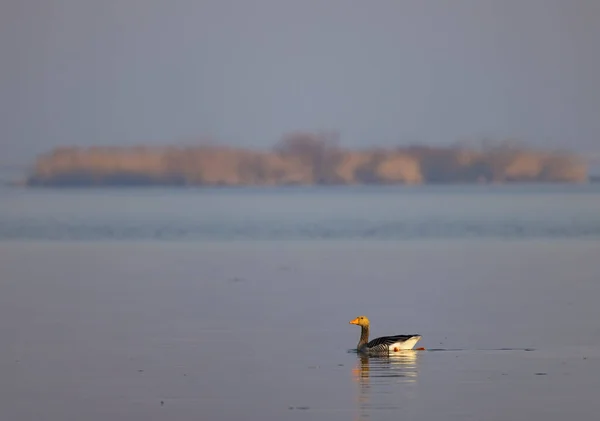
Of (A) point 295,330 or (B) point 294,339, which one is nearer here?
(B) point 294,339

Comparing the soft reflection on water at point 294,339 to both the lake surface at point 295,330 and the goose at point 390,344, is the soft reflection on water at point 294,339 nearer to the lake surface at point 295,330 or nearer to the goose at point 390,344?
the lake surface at point 295,330

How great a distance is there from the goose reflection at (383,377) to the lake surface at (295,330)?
43 millimetres

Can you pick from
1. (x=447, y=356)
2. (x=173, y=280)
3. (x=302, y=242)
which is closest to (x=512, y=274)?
(x=173, y=280)

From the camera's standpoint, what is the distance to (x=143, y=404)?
15.6 meters

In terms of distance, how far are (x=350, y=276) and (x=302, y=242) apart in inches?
613

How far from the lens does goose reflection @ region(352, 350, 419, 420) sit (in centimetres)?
1563

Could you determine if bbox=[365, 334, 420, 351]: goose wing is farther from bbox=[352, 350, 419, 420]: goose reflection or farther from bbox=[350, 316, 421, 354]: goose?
bbox=[352, 350, 419, 420]: goose reflection

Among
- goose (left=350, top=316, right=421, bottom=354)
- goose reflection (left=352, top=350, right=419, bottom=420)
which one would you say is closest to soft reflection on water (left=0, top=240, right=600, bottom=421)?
goose reflection (left=352, top=350, right=419, bottom=420)

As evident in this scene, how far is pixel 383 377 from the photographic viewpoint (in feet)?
57.6

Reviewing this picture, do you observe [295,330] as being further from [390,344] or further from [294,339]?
[390,344]

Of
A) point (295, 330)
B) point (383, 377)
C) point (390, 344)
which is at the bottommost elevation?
point (383, 377)

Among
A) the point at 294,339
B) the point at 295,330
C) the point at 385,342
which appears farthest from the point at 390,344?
the point at 295,330

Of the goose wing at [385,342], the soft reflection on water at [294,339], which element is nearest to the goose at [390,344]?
the goose wing at [385,342]

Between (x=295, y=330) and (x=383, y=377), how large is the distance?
14.2 ft
